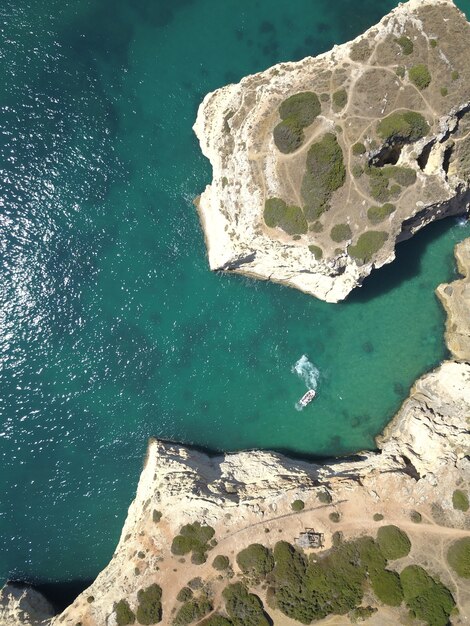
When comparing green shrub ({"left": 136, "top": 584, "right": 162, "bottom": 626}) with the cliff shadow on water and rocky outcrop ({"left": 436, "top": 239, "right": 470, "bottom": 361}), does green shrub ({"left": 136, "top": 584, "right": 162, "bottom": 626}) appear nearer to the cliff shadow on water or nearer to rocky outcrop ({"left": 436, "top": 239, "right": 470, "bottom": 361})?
the cliff shadow on water

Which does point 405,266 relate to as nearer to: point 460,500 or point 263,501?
point 460,500

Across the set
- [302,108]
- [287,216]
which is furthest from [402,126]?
[287,216]

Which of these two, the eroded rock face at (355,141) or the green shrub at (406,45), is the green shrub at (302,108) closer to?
the eroded rock face at (355,141)

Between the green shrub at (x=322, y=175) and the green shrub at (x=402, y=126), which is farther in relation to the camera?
the green shrub at (x=322, y=175)

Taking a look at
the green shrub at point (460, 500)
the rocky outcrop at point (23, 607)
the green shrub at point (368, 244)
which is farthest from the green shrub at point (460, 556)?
the rocky outcrop at point (23, 607)

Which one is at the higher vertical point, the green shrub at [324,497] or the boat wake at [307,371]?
the boat wake at [307,371]
